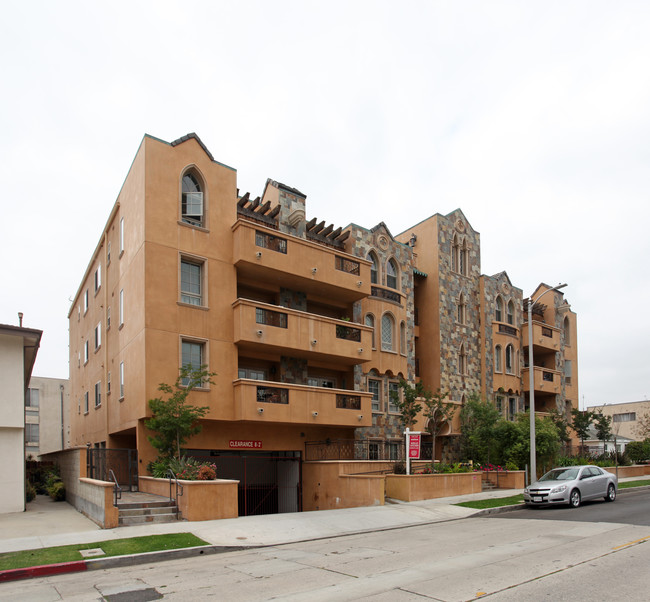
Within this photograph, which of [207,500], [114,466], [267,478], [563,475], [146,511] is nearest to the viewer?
[146,511]

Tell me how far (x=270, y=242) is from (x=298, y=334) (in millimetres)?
3963

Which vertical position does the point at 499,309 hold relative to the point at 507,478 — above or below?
above

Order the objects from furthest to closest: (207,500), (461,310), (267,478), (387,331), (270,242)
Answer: (461,310), (387,331), (267,478), (270,242), (207,500)

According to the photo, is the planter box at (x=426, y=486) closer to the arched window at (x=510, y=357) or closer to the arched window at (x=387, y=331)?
the arched window at (x=387, y=331)

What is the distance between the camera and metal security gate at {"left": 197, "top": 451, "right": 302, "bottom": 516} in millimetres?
26016

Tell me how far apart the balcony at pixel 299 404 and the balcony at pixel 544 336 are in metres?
17.2

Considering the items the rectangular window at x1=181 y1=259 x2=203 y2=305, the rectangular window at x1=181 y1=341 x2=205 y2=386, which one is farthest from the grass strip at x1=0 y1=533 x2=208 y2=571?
the rectangular window at x1=181 y1=259 x2=203 y2=305

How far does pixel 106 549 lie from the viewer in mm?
12836

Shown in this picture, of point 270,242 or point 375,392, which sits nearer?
point 270,242

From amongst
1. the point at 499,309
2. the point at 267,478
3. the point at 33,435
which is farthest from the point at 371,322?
the point at 33,435

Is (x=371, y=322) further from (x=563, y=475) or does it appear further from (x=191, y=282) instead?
(x=563, y=475)

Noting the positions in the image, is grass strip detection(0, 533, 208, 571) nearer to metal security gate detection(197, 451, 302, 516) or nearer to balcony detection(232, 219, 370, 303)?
metal security gate detection(197, 451, 302, 516)

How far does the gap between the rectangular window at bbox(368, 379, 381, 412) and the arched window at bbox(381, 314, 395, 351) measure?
1890 millimetres

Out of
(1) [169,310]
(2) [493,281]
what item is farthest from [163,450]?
(2) [493,281]
